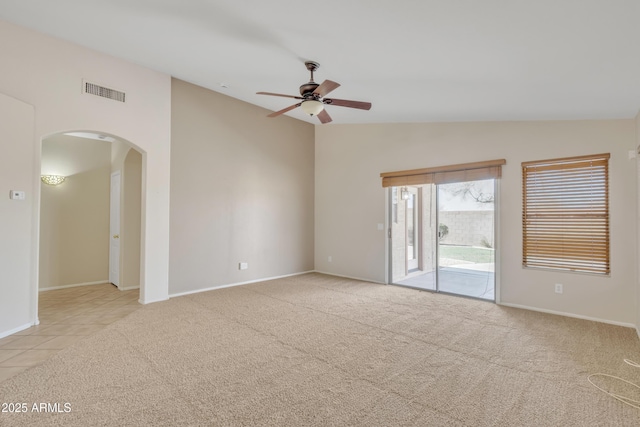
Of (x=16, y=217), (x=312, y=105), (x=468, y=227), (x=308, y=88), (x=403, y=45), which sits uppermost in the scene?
(x=403, y=45)

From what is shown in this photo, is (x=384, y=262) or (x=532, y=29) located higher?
(x=532, y=29)

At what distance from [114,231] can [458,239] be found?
6.39m

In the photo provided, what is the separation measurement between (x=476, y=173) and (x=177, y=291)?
5.23 meters

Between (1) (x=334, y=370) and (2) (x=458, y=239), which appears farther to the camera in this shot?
(2) (x=458, y=239)

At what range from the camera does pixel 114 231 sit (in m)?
5.95

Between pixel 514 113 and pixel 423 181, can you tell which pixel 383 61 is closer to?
pixel 514 113

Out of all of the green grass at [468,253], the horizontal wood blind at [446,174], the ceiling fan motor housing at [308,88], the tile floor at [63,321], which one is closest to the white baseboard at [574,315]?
the green grass at [468,253]

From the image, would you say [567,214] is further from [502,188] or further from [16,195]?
[16,195]

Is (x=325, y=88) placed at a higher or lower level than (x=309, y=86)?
lower

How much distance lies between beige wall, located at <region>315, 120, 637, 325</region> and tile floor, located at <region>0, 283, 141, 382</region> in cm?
410

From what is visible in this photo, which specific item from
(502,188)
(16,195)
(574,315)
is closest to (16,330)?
(16,195)

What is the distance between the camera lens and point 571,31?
7.04ft

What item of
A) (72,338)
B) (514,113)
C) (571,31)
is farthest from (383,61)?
(72,338)

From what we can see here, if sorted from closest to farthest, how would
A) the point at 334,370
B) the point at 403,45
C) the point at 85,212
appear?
the point at 334,370, the point at 403,45, the point at 85,212
